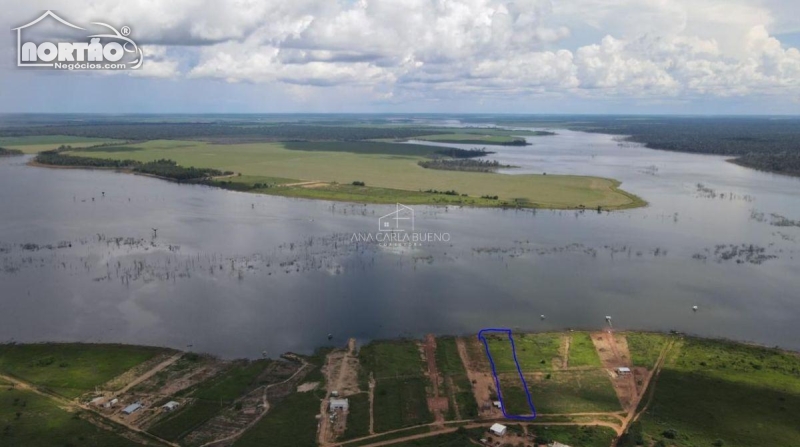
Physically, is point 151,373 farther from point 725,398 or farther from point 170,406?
point 725,398

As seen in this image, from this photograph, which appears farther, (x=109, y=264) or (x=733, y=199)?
(x=733, y=199)

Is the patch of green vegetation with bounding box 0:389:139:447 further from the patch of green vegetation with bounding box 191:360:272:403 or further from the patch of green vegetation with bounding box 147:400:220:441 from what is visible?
the patch of green vegetation with bounding box 191:360:272:403

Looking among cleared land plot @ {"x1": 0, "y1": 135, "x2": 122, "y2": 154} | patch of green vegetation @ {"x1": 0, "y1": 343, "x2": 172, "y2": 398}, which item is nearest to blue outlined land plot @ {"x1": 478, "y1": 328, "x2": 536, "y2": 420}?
patch of green vegetation @ {"x1": 0, "y1": 343, "x2": 172, "y2": 398}

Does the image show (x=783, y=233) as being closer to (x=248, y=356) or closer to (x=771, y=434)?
(x=771, y=434)

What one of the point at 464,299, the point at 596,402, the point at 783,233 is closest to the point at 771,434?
the point at 596,402

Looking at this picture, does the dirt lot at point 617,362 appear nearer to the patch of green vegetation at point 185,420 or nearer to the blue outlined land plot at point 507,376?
the blue outlined land plot at point 507,376
